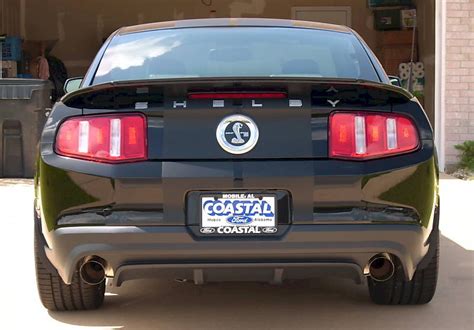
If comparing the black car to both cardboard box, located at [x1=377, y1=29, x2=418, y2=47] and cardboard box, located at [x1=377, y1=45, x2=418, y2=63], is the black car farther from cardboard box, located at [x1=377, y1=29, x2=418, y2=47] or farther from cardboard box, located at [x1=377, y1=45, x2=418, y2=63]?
cardboard box, located at [x1=377, y1=29, x2=418, y2=47]

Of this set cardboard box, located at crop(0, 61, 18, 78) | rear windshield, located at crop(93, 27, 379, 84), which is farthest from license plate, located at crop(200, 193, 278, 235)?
cardboard box, located at crop(0, 61, 18, 78)

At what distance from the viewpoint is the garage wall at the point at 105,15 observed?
64.2 ft

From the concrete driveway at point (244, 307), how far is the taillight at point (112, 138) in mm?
989

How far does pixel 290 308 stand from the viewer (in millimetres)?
4449

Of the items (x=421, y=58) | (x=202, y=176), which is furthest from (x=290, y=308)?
(x=421, y=58)

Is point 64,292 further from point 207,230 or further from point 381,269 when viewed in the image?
point 381,269

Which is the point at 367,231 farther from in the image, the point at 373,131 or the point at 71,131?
the point at 71,131

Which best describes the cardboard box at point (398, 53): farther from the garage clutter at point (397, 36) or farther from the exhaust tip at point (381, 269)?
the exhaust tip at point (381, 269)

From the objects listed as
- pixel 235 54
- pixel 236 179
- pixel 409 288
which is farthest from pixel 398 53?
pixel 236 179

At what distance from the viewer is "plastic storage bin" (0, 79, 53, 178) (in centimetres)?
1080

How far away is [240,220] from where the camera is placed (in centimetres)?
347

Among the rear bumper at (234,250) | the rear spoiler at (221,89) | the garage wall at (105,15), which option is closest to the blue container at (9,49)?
the garage wall at (105,15)

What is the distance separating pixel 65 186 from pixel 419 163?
1499 millimetres

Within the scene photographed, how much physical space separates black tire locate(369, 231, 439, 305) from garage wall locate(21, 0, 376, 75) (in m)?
15.5
